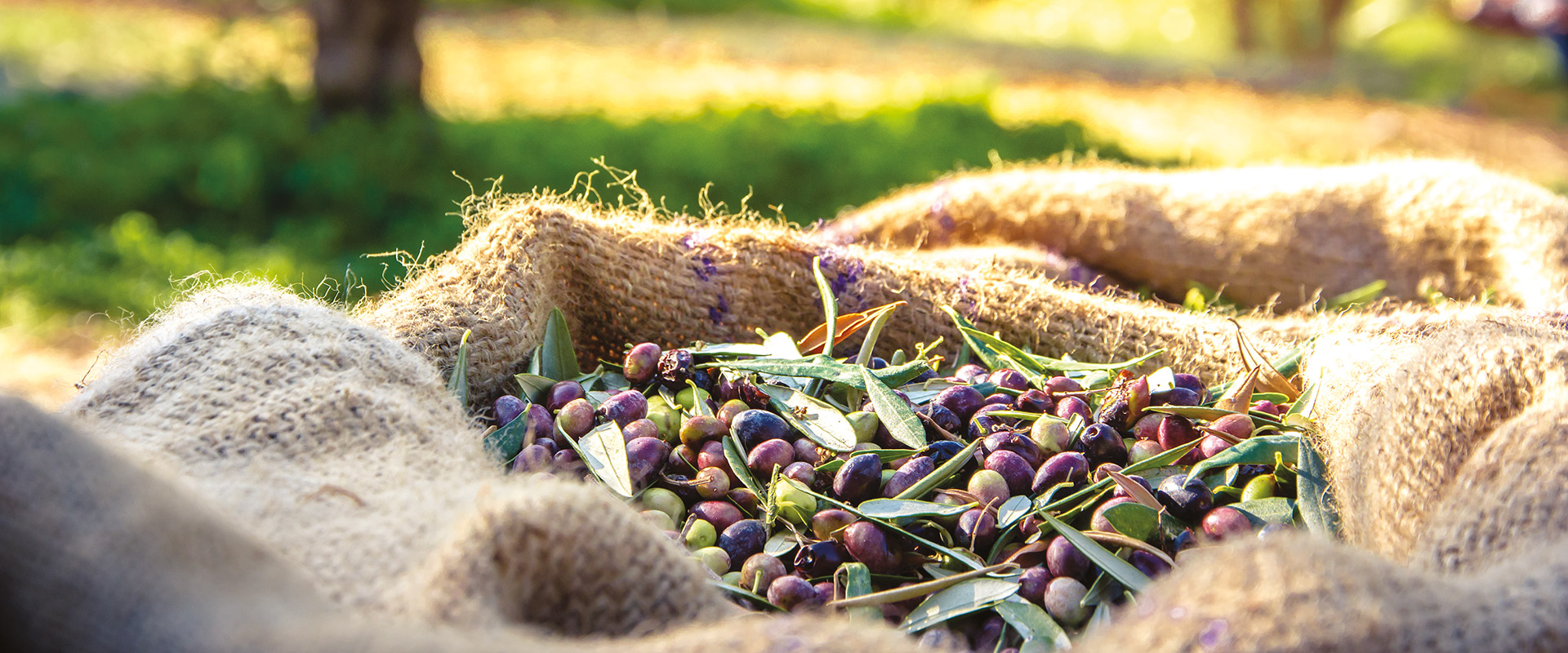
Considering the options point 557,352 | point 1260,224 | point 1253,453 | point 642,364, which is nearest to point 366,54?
point 557,352

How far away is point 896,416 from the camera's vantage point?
1.15 meters

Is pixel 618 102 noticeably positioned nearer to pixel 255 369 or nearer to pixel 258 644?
pixel 255 369

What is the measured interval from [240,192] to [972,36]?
28.5 ft

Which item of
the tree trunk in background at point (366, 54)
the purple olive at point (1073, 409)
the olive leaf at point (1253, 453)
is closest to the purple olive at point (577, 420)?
the purple olive at point (1073, 409)

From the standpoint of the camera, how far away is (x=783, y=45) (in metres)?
8.55

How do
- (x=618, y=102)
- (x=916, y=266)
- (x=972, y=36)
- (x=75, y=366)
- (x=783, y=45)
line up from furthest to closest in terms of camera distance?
(x=972, y=36), (x=783, y=45), (x=618, y=102), (x=75, y=366), (x=916, y=266)

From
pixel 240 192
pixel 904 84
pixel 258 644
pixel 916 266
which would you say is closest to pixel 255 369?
pixel 258 644

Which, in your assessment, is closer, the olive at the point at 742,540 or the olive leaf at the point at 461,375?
the olive at the point at 742,540

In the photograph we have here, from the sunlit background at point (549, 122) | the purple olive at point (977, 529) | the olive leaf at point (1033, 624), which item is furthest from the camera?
the sunlit background at point (549, 122)

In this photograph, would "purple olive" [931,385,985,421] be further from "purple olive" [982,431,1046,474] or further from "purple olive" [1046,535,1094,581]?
"purple olive" [1046,535,1094,581]

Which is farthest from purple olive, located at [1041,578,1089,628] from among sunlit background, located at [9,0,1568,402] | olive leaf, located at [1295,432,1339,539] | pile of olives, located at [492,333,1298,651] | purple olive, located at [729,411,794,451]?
sunlit background, located at [9,0,1568,402]

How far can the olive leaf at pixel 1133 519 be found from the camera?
98 centimetres

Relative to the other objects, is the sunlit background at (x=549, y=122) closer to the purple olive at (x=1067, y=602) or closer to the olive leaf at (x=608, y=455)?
the olive leaf at (x=608, y=455)

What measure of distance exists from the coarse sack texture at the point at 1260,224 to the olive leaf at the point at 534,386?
659mm
